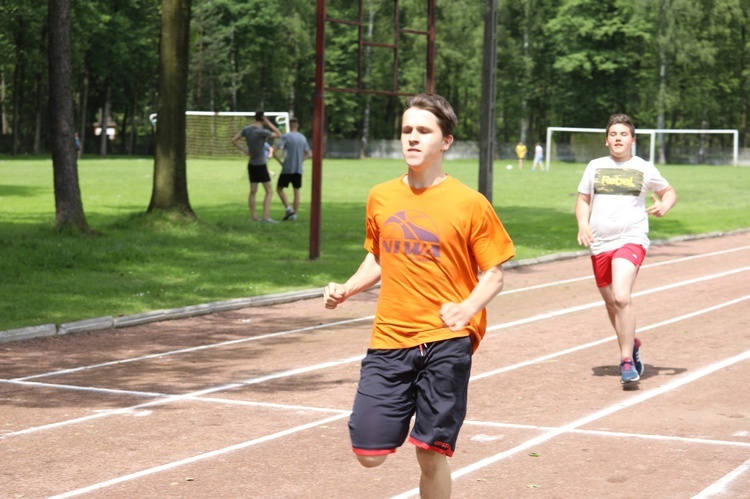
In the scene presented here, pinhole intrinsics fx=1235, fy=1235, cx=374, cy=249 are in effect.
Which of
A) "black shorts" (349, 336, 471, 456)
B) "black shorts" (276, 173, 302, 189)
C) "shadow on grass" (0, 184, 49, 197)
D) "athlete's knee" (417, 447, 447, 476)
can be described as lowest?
"shadow on grass" (0, 184, 49, 197)

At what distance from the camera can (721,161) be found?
9238cm

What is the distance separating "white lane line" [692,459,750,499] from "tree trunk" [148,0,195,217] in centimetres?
1634

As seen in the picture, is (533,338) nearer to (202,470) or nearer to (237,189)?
(202,470)

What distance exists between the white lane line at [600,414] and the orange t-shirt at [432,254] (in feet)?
4.46

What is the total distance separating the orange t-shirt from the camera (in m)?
5.23

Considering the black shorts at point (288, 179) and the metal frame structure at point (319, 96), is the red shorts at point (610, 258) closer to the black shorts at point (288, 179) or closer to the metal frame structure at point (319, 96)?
the metal frame structure at point (319, 96)

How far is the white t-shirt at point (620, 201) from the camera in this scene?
9859 mm

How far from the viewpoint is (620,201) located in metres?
9.91

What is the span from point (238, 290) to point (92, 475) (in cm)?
885

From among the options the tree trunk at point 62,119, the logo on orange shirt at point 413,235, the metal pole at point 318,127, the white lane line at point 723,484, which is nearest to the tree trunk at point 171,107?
the tree trunk at point 62,119

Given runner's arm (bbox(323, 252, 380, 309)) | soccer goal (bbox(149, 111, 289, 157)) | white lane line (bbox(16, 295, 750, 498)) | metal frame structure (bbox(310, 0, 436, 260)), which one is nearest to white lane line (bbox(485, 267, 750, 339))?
white lane line (bbox(16, 295, 750, 498))

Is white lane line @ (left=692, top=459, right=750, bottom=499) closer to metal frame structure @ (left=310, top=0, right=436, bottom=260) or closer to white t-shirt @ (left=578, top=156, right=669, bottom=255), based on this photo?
white t-shirt @ (left=578, top=156, right=669, bottom=255)

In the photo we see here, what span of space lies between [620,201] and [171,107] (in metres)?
13.4

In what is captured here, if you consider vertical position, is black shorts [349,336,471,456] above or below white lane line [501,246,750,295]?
above
